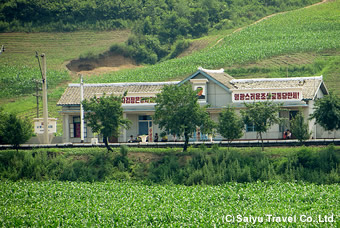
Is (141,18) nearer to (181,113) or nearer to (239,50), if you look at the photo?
(239,50)

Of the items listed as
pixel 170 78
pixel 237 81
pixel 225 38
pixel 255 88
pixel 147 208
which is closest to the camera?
pixel 147 208

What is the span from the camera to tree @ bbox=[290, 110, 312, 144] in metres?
47.8

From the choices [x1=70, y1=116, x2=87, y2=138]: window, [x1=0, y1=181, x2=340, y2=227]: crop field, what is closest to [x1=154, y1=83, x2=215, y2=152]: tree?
[x1=0, y1=181, x2=340, y2=227]: crop field

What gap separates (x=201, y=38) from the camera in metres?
127

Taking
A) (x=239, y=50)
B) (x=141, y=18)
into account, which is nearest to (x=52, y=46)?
(x=141, y=18)

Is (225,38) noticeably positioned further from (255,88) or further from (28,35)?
(255,88)

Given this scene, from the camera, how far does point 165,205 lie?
3741 centimetres

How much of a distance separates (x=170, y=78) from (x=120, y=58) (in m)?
34.0

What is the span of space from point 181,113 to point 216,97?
749 centimetres

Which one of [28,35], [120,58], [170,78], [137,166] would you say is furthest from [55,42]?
[137,166]

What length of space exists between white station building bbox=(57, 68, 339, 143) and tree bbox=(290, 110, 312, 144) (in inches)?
106

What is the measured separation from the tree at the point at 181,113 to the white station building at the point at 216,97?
2.80m

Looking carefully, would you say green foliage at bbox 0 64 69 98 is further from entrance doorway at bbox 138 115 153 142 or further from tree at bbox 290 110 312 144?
tree at bbox 290 110 312 144

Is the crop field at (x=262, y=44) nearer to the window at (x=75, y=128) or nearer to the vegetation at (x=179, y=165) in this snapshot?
the window at (x=75, y=128)
